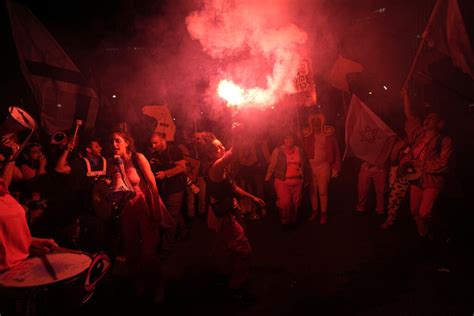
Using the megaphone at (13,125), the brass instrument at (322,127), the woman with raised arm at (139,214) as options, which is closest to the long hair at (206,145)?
the woman with raised arm at (139,214)

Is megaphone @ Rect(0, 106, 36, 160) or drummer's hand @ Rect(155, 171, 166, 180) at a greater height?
megaphone @ Rect(0, 106, 36, 160)

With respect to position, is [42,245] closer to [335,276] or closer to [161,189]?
[161,189]

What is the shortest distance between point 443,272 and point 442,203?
91.0 inches

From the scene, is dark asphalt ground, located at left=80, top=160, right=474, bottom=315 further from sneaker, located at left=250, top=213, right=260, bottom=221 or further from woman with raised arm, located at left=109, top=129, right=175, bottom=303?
sneaker, located at left=250, top=213, right=260, bottom=221

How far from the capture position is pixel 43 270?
9.53 feet

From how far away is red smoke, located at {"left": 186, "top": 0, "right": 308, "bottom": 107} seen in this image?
663 cm

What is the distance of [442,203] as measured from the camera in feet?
19.9

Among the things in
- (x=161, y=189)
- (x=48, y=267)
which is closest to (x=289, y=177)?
(x=161, y=189)

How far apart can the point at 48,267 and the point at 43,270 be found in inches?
2.4

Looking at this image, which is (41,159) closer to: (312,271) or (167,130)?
(167,130)

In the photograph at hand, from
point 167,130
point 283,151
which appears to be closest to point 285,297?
point 283,151

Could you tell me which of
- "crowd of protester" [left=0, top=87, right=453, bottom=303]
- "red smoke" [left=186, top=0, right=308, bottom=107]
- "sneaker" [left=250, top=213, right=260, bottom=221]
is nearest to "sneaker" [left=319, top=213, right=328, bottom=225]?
"crowd of protester" [left=0, top=87, right=453, bottom=303]

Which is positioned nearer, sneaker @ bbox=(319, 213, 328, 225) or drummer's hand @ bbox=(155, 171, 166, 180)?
drummer's hand @ bbox=(155, 171, 166, 180)

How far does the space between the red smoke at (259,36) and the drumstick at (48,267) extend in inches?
172
